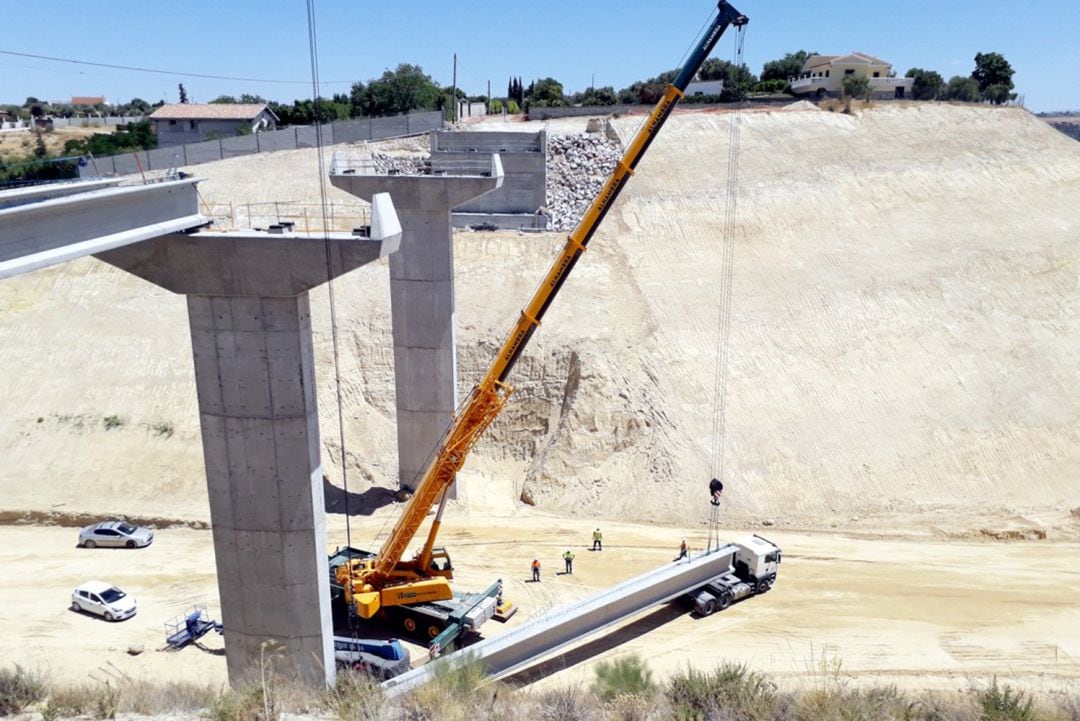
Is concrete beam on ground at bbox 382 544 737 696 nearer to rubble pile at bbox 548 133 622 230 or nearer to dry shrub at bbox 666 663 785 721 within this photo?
dry shrub at bbox 666 663 785 721

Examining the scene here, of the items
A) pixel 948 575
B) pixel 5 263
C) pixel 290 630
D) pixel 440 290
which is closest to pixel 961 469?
pixel 948 575

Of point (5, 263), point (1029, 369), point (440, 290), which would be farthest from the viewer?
point (1029, 369)

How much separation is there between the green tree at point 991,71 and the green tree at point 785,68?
19.2 m

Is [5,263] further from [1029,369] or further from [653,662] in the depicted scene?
[1029,369]

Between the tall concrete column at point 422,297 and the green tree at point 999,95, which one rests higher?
the green tree at point 999,95

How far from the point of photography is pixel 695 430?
102 ft

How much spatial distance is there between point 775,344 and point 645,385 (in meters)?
6.80

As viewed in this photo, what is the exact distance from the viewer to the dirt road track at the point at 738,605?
63.8ft

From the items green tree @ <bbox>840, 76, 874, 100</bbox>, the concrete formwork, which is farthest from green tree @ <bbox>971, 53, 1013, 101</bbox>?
the concrete formwork

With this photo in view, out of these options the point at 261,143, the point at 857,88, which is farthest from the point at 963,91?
the point at 261,143

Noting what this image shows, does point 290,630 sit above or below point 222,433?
below

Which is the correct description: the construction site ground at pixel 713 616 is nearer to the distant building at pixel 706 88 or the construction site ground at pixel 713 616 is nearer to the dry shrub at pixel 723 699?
the dry shrub at pixel 723 699

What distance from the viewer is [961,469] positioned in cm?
3036

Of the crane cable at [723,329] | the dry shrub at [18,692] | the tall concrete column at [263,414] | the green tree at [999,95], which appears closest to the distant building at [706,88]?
the green tree at [999,95]
